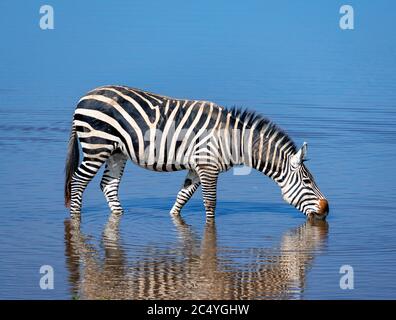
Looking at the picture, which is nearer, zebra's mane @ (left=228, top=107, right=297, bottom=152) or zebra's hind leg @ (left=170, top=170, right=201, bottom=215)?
zebra's mane @ (left=228, top=107, right=297, bottom=152)

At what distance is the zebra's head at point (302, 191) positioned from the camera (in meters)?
16.3

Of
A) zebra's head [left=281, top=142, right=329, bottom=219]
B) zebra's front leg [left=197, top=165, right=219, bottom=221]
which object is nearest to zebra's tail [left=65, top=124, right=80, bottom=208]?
zebra's front leg [left=197, top=165, right=219, bottom=221]

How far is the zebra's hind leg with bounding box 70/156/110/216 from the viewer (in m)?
16.5

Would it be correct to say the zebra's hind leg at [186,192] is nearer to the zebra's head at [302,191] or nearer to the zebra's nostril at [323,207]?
the zebra's head at [302,191]

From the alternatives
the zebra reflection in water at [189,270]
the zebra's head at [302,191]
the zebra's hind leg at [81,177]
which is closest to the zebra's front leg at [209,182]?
the zebra reflection in water at [189,270]

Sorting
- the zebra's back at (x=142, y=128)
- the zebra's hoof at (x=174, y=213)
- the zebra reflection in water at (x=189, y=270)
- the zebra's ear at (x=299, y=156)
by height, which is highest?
the zebra's back at (x=142, y=128)

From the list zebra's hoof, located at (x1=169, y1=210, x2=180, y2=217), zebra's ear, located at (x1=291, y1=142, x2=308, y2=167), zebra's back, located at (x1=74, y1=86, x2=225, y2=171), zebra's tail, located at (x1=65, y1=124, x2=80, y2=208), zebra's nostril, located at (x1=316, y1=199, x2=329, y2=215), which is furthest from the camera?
zebra's hoof, located at (x1=169, y1=210, x2=180, y2=217)

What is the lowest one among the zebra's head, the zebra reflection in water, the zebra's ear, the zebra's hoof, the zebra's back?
the zebra reflection in water

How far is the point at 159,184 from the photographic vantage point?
62.1ft

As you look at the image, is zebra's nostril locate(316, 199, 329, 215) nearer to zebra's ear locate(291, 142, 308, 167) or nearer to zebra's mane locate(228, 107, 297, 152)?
zebra's ear locate(291, 142, 308, 167)

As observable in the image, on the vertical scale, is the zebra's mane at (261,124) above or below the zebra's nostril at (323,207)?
above

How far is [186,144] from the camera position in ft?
53.9
